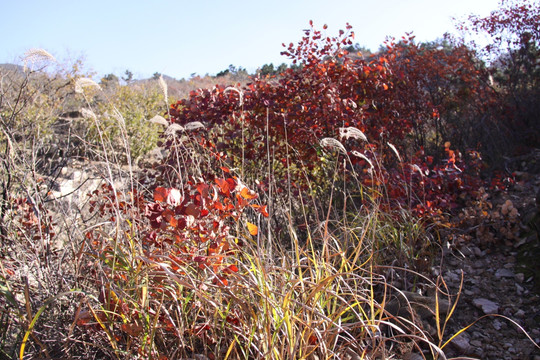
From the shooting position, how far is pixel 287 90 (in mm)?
4379

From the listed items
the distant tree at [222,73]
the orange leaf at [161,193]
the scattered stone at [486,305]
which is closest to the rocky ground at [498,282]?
the scattered stone at [486,305]

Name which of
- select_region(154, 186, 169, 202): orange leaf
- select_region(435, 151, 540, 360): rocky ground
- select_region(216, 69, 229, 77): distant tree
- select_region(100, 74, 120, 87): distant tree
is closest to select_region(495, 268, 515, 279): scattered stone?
select_region(435, 151, 540, 360): rocky ground

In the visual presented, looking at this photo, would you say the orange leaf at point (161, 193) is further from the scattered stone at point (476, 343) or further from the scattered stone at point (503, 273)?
the scattered stone at point (503, 273)

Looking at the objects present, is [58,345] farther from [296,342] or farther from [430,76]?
[430,76]

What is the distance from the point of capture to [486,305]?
283 cm

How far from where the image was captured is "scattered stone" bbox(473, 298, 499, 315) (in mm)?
2778

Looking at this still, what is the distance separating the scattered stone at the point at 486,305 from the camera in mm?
2778

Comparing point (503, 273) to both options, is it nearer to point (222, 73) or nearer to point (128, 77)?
point (128, 77)

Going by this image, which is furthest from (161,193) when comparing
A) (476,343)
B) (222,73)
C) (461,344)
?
(222,73)

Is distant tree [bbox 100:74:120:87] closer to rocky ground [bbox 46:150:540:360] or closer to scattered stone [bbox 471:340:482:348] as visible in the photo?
rocky ground [bbox 46:150:540:360]

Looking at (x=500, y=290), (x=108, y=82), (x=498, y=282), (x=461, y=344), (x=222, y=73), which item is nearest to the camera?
(x=461, y=344)

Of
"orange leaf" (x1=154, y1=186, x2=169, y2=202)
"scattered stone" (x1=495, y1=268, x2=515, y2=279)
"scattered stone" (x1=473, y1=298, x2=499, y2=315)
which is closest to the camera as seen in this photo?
"orange leaf" (x1=154, y1=186, x2=169, y2=202)

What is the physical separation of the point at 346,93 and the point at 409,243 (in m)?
1.95

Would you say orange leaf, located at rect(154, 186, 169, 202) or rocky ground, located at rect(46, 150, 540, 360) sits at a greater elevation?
orange leaf, located at rect(154, 186, 169, 202)
